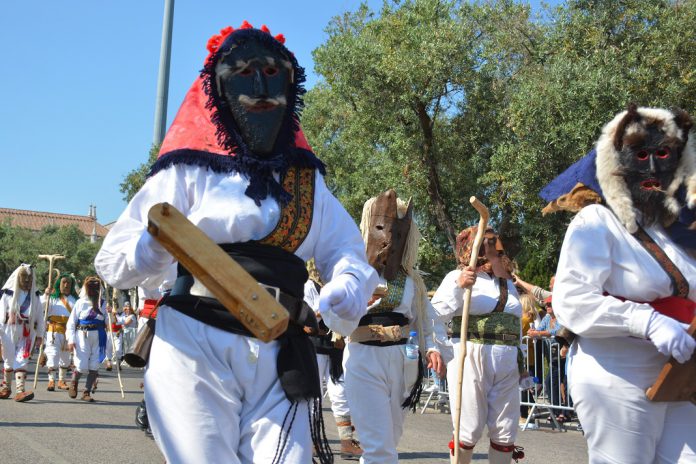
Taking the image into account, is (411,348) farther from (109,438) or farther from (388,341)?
(109,438)

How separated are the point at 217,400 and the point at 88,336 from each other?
12728mm

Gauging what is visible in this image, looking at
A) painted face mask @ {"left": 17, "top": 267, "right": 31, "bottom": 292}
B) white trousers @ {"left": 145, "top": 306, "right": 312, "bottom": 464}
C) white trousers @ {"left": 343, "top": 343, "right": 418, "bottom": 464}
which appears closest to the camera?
white trousers @ {"left": 145, "top": 306, "right": 312, "bottom": 464}

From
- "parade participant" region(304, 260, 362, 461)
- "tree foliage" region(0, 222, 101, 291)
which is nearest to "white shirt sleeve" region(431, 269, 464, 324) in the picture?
→ "parade participant" region(304, 260, 362, 461)

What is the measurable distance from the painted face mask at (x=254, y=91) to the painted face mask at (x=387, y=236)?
3.60m

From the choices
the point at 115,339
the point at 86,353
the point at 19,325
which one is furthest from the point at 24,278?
the point at 115,339

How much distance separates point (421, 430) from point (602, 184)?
8.17 meters

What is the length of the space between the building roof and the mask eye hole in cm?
12467

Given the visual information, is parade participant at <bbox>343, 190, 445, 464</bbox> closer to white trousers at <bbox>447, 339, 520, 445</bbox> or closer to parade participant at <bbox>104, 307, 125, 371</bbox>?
white trousers at <bbox>447, 339, 520, 445</bbox>

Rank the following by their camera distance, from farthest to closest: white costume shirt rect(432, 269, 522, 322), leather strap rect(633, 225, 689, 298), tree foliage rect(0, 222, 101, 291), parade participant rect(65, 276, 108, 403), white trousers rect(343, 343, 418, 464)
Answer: tree foliage rect(0, 222, 101, 291) < parade participant rect(65, 276, 108, 403) < white costume shirt rect(432, 269, 522, 322) < white trousers rect(343, 343, 418, 464) < leather strap rect(633, 225, 689, 298)

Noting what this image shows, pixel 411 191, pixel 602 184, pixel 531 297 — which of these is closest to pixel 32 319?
pixel 531 297

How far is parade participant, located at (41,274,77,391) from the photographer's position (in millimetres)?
17125

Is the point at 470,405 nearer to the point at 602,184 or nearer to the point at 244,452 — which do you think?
the point at 602,184

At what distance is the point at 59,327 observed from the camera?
56.6 ft

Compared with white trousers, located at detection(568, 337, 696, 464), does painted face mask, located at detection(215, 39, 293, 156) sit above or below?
above
